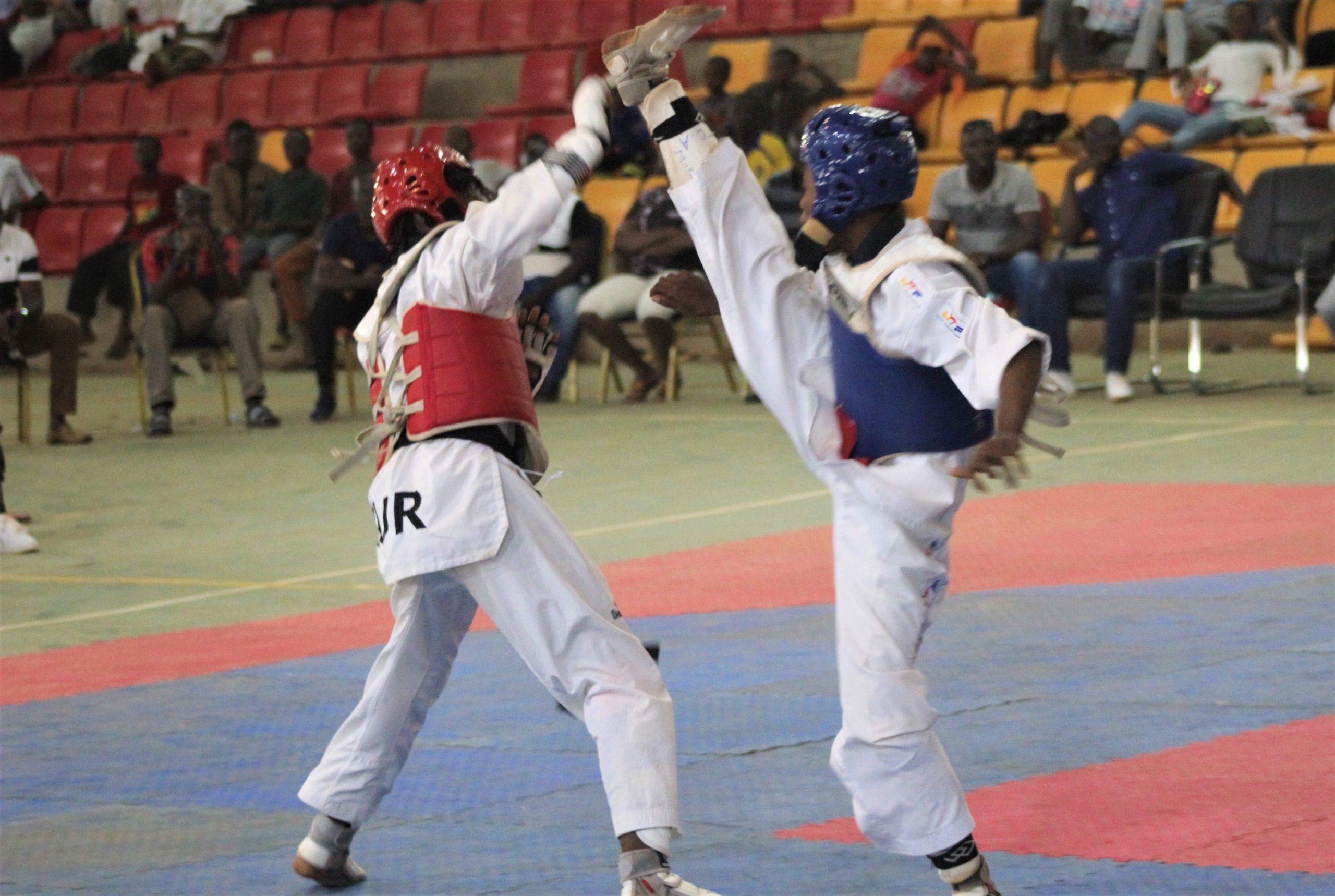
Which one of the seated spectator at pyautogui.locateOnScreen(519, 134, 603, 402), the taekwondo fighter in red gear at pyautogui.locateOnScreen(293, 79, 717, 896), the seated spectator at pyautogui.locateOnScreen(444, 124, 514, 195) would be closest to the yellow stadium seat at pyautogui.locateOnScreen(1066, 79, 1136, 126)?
the seated spectator at pyautogui.locateOnScreen(519, 134, 603, 402)

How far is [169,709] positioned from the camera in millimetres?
5672

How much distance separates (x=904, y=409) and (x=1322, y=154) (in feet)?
39.2

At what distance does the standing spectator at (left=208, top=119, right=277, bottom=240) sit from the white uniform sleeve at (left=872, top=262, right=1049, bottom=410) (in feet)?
49.6

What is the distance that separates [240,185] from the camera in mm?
18016

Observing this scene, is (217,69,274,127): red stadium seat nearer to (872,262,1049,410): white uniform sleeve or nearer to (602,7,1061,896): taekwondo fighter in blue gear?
(602,7,1061,896): taekwondo fighter in blue gear

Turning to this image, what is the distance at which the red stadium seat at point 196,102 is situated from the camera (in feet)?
68.8

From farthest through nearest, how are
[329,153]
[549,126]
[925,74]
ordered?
[329,153]
[549,126]
[925,74]

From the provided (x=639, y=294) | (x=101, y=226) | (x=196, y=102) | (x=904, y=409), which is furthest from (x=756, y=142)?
(x=904, y=409)

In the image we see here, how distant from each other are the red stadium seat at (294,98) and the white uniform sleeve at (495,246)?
1707 cm

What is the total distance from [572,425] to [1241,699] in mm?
8025

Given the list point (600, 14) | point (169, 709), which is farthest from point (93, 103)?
point (169, 709)

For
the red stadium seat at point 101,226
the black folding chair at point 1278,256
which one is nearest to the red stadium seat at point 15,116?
the red stadium seat at point 101,226

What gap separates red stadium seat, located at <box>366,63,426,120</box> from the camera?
19.8 meters

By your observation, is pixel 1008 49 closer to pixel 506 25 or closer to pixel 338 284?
pixel 506 25
